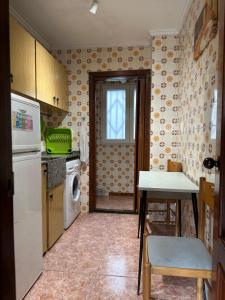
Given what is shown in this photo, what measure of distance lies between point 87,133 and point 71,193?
92cm

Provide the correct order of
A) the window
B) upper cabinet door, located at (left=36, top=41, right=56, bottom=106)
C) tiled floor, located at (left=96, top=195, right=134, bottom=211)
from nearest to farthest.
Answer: upper cabinet door, located at (left=36, top=41, right=56, bottom=106)
tiled floor, located at (left=96, top=195, right=134, bottom=211)
the window

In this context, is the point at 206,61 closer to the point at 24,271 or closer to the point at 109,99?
the point at 24,271

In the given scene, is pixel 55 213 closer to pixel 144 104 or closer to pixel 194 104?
pixel 194 104

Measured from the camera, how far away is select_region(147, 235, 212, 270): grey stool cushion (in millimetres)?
1120

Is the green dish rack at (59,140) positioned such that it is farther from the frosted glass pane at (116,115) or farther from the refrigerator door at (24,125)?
the refrigerator door at (24,125)

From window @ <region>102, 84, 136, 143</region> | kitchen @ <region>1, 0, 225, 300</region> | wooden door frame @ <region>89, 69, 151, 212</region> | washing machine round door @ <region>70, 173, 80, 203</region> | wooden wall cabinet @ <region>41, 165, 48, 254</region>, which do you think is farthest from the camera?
window @ <region>102, 84, 136, 143</region>

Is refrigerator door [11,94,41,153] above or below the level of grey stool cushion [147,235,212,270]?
above

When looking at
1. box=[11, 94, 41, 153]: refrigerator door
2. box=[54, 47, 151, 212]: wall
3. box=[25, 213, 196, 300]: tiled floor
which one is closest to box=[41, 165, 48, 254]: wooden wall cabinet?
box=[25, 213, 196, 300]: tiled floor

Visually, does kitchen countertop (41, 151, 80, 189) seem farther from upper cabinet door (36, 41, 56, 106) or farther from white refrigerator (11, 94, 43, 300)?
upper cabinet door (36, 41, 56, 106)

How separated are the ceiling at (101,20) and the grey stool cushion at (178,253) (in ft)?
6.94

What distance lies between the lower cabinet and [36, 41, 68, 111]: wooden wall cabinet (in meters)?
0.99

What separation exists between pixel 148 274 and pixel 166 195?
2.29ft

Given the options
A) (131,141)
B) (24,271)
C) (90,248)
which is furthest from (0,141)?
(131,141)

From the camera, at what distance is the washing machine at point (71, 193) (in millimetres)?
2717
